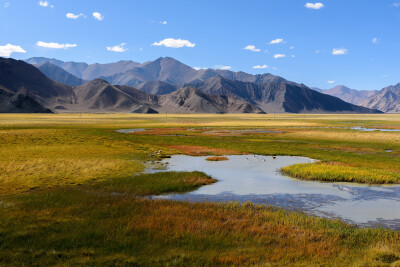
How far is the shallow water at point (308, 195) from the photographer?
17.7 meters

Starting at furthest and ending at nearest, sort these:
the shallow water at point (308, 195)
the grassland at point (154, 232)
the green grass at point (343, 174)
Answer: the green grass at point (343, 174) < the shallow water at point (308, 195) < the grassland at point (154, 232)

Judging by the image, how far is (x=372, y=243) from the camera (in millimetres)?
12984

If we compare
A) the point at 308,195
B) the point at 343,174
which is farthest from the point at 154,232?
the point at 343,174

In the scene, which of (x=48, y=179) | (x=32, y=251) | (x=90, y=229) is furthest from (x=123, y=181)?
(x=32, y=251)

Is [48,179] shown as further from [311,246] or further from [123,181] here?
[311,246]

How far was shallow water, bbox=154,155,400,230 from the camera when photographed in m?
17.7

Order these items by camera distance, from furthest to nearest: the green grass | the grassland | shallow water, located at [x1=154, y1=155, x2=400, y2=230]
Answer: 1. the green grass
2. shallow water, located at [x1=154, y1=155, x2=400, y2=230]
3. the grassland

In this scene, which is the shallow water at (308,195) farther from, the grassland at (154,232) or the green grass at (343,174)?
the grassland at (154,232)

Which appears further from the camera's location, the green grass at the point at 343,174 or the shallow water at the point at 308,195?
the green grass at the point at 343,174

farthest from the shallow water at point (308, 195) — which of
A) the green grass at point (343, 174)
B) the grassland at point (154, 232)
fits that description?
the grassland at point (154, 232)

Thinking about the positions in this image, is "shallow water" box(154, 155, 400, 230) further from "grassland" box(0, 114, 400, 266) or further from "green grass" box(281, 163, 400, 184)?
"grassland" box(0, 114, 400, 266)

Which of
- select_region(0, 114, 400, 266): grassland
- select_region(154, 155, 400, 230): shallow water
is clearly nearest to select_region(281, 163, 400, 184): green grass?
select_region(154, 155, 400, 230): shallow water

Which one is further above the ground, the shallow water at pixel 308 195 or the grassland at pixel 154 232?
the grassland at pixel 154 232

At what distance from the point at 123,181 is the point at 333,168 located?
20252 mm
